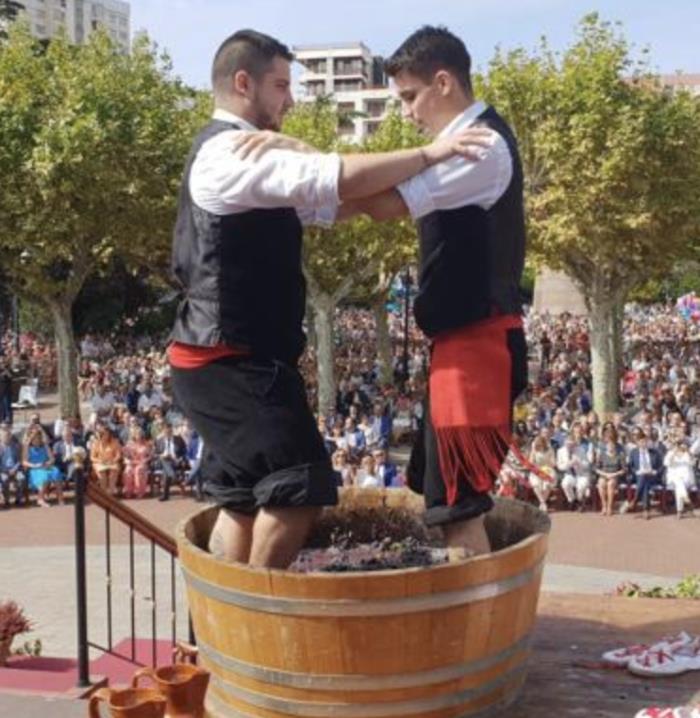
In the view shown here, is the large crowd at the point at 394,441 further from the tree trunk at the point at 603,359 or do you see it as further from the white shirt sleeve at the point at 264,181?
the white shirt sleeve at the point at 264,181

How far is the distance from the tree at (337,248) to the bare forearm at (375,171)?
699 inches

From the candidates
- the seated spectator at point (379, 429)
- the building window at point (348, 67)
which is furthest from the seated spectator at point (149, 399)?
the building window at point (348, 67)

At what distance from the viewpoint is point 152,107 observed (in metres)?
19.6

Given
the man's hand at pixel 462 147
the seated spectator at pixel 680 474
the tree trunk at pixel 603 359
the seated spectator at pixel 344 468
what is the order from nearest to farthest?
1. the man's hand at pixel 462 147
2. the seated spectator at pixel 680 474
3. the seated spectator at pixel 344 468
4. the tree trunk at pixel 603 359

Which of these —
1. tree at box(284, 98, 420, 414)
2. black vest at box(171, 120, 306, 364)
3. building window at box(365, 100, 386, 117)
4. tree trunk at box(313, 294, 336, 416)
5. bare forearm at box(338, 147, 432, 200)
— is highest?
building window at box(365, 100, 386, 117)

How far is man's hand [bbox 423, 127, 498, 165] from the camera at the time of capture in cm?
296

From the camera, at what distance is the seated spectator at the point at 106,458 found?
15555 mm

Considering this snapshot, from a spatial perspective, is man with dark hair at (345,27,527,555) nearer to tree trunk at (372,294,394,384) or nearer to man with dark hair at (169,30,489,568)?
man with dark hair at (169,30,489,568)

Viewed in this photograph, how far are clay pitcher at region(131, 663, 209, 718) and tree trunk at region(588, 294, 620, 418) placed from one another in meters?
18.4

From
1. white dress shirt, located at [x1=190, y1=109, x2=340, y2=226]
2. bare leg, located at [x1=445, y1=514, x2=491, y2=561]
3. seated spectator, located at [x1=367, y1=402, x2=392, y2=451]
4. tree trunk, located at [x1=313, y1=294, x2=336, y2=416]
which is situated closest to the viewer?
white dress shirt, located at [x1=190, y1=109, x2=340, y2=226]

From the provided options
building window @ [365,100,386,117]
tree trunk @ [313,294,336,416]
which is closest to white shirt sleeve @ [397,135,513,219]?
tree trunk @ [313,294,336,416]

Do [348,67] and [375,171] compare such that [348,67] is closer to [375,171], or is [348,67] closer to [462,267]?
[462,267]

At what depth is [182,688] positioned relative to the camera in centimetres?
308

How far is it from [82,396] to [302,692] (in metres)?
23.6
